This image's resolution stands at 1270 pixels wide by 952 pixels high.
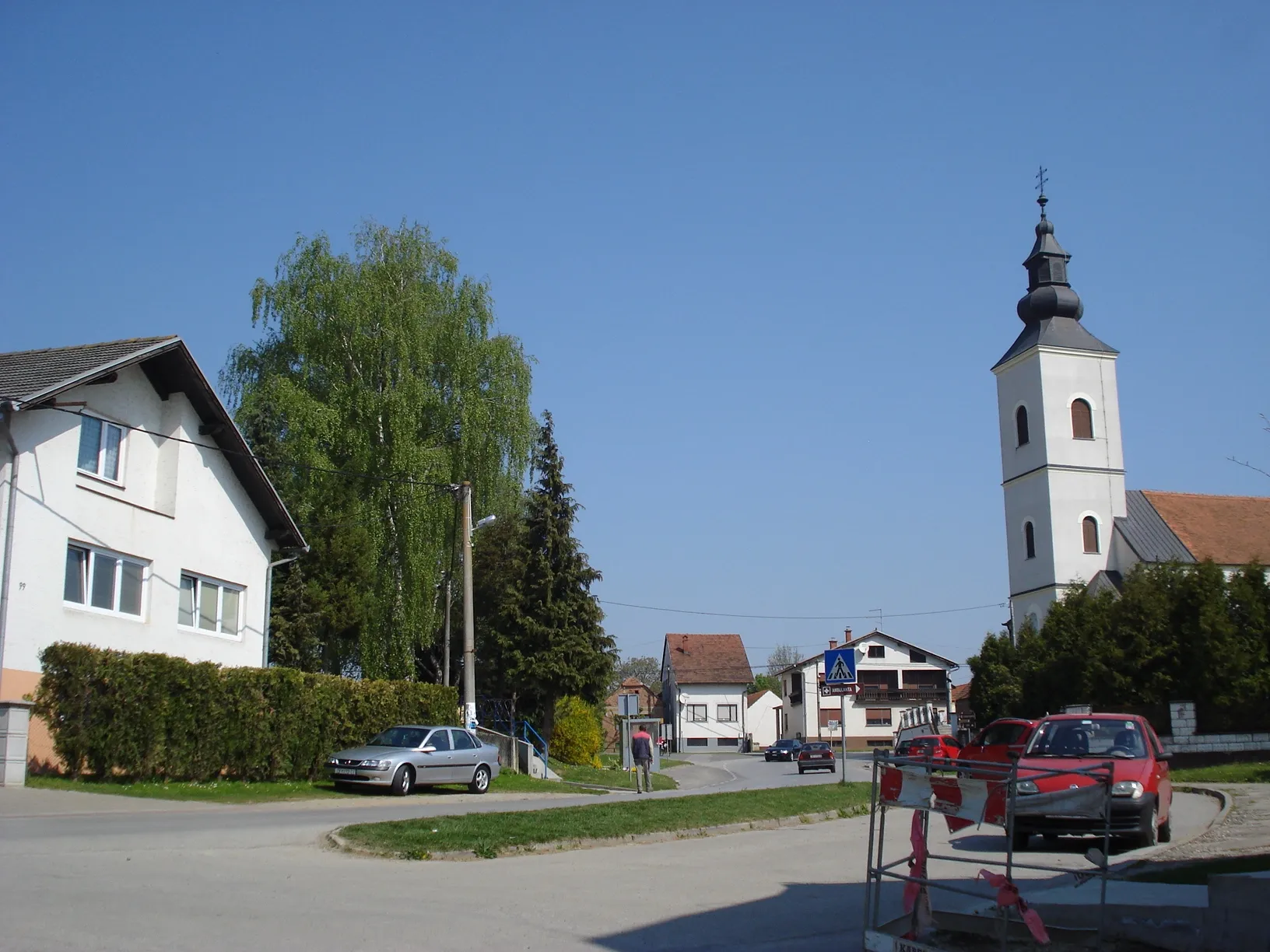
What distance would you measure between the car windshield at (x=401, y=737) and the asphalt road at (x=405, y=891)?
8.68m

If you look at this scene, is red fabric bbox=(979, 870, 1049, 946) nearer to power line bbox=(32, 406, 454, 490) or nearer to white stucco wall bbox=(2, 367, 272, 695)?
white stucco wall bbox=(2, 367, 272, 695)

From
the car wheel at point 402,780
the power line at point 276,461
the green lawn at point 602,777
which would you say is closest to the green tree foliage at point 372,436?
the power line at point 276,461

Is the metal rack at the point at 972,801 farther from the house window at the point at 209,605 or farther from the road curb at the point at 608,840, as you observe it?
the house window at the point at 209,605

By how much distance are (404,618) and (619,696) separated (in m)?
9.01

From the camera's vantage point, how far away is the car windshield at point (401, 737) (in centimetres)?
2478

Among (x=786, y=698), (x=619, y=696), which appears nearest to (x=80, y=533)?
(x=619, y=696)

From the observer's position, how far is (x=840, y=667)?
2356cm

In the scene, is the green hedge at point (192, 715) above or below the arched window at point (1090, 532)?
below

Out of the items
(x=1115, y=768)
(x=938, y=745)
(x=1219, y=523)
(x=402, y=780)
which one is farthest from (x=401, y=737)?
(x=1219, y=523)

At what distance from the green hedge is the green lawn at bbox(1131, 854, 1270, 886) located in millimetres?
16825

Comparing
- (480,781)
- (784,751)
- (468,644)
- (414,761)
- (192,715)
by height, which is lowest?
(784,751)

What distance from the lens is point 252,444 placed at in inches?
1610

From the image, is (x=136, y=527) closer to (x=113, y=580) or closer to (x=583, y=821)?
(x=113, y=580)

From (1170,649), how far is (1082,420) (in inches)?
973
